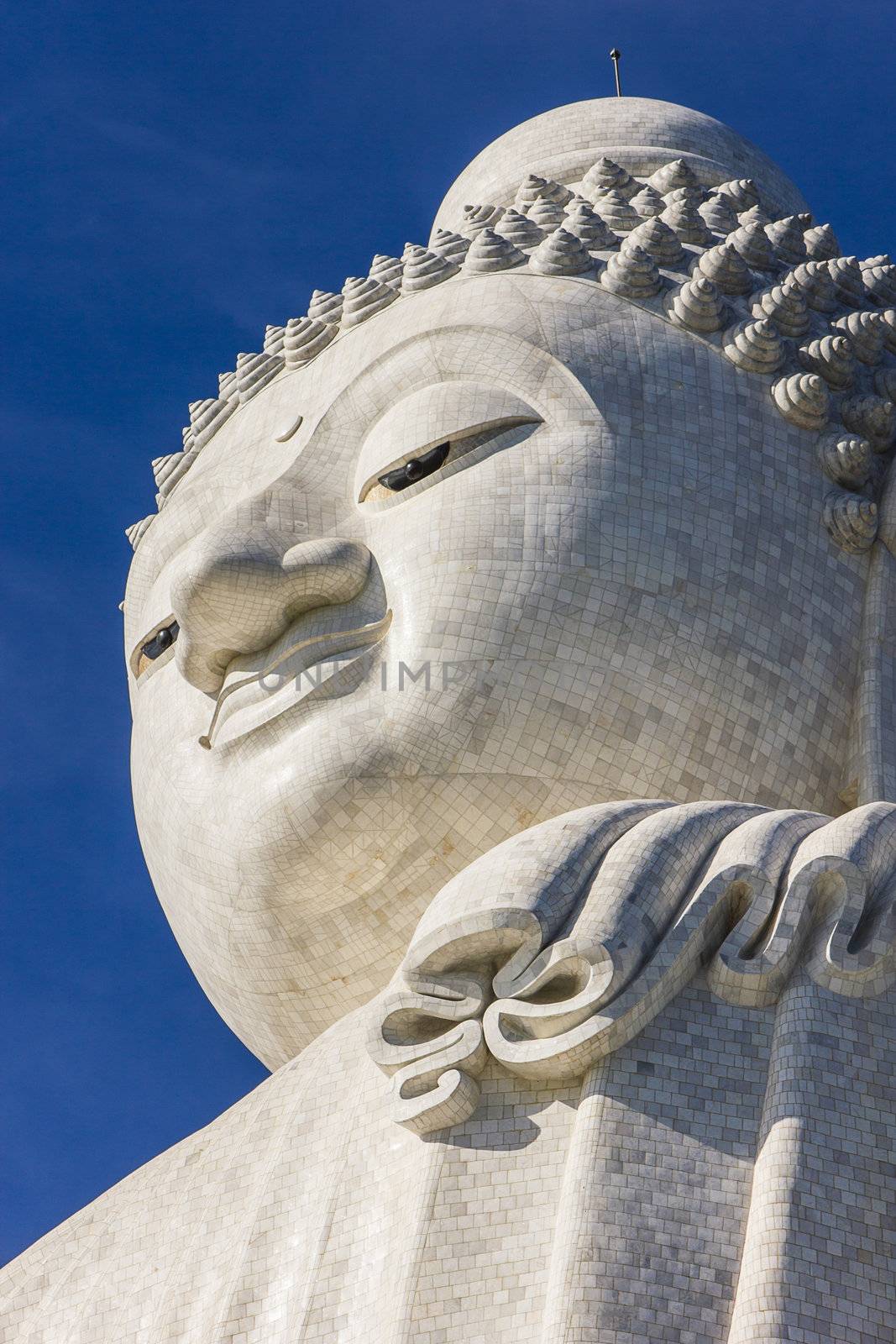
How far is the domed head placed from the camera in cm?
805

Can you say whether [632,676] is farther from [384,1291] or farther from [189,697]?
[384,1291]

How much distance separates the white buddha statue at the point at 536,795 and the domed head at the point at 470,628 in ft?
0.06

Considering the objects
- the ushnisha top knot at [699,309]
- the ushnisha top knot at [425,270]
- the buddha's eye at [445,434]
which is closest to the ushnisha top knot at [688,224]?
the ushnisha top knot at [699,309]

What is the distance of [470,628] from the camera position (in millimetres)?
8117

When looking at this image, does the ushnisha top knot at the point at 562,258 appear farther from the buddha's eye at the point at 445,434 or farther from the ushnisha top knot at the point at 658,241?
the buddha's eye at the point at 445,434

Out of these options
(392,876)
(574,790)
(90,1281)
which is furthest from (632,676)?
(90,1281)

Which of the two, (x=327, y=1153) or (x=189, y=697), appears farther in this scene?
(x=189, y=697)

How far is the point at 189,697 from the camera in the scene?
8922 millimetres

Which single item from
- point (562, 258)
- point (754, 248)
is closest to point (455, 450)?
point (562, 258)

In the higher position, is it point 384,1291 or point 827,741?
point 827,741

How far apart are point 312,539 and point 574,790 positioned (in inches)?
62.5

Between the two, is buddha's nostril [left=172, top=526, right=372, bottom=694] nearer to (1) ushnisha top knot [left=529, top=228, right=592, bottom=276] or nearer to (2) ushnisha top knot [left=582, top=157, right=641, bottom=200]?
(1) ushnisha top knot [left=529, top=228, right=592, bottom=276]

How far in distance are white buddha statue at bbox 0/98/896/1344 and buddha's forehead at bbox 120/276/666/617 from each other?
0.02m

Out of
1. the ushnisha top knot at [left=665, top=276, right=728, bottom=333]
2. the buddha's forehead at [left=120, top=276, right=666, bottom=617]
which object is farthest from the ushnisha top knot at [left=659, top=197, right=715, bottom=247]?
the buddha's forehead at [left=120, top=276, right=666, bottom=617]
